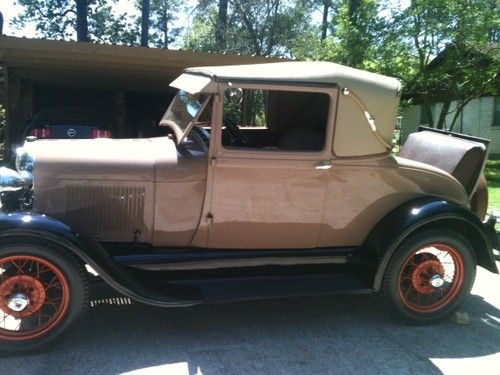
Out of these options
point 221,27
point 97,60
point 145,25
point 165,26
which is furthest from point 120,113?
point 165,26

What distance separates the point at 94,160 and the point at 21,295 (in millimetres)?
978

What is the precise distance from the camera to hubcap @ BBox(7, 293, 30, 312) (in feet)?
10.5

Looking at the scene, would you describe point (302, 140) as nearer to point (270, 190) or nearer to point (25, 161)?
point (270, 190)

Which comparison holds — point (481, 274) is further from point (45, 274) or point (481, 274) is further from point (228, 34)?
point (228, 34)

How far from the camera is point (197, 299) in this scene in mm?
3418

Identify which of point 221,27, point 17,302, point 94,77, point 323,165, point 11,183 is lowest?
point 17,302

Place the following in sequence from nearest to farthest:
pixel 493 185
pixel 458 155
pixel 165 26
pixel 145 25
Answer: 1. pixel 458 155
2. pixel 493 185
3. pixel 145 25
4. pixel 165 26

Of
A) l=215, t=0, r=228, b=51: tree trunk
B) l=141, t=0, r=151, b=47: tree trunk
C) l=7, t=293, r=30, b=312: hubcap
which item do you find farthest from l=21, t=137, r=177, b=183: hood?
l=141, t=0, r=151, b=47: tree trunk

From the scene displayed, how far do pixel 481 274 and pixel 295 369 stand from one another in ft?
9.42

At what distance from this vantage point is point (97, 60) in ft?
30.5

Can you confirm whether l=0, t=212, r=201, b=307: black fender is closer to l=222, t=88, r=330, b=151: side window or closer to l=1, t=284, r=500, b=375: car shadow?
l=1, t=284, r=500, b=375: car shadow

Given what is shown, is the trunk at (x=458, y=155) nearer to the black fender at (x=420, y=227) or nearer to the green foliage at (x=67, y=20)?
the black fender at (x=420, y=227)

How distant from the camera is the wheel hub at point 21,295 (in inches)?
126

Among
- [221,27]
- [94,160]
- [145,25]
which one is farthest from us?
[145,25]
